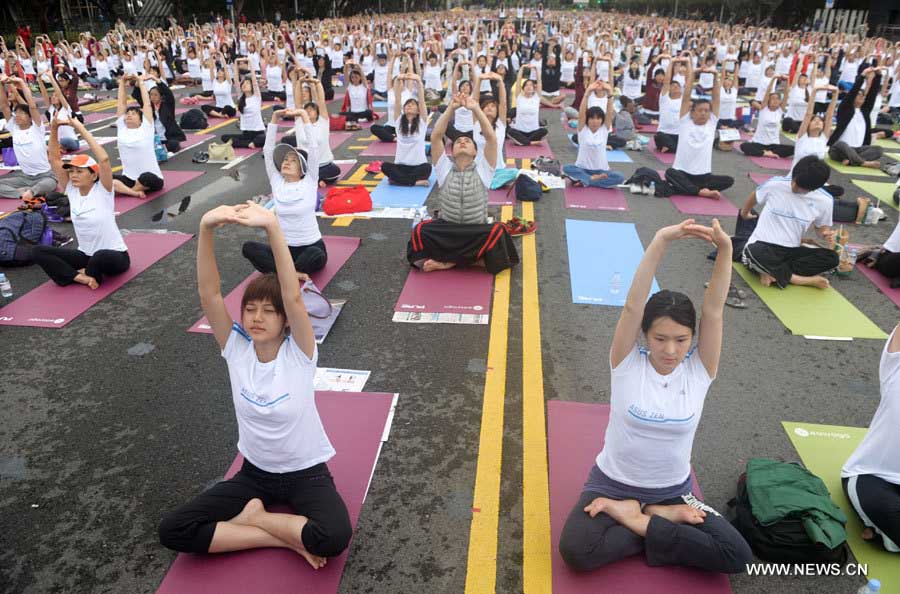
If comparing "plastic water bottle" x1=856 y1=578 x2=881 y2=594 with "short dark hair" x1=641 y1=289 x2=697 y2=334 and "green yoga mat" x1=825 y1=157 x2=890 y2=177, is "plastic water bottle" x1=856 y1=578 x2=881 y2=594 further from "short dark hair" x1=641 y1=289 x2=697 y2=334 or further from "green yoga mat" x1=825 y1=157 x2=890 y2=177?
"green yoga mat" x1=825 y1=157 x2=890 y2=177

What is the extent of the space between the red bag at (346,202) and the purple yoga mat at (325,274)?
0.99 metres

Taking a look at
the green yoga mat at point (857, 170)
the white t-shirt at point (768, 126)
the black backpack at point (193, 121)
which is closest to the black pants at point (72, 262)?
the black backpack at point (193, 121)

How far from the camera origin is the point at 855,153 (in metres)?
12.4

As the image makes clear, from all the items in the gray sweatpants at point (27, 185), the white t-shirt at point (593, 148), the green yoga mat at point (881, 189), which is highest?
the white t-shirt at point (593, 148)

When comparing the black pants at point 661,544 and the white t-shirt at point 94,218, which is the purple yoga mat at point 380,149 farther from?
the black pants at point 661,544

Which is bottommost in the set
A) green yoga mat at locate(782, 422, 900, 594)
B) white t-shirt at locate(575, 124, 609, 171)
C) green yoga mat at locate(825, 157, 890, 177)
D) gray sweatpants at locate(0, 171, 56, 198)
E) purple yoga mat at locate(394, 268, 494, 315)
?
green yoga mat at locate(782, 422, 900, 594)

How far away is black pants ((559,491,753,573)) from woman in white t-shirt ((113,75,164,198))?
8.70 metres

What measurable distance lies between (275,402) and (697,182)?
8826mm

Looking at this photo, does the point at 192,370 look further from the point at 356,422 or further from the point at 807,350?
the point at 807,350

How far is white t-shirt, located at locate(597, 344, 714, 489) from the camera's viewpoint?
3.19m

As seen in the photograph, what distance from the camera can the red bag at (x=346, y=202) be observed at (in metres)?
9.17

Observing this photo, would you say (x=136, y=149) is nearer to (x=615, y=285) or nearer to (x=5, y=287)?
(x=5, y=287)

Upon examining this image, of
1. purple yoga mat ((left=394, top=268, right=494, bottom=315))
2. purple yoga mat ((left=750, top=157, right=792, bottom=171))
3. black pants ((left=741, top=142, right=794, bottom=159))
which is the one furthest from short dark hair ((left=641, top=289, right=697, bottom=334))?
black pants ((left=741, top=142, right=794, bottom=159))

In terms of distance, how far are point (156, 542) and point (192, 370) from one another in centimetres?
194
